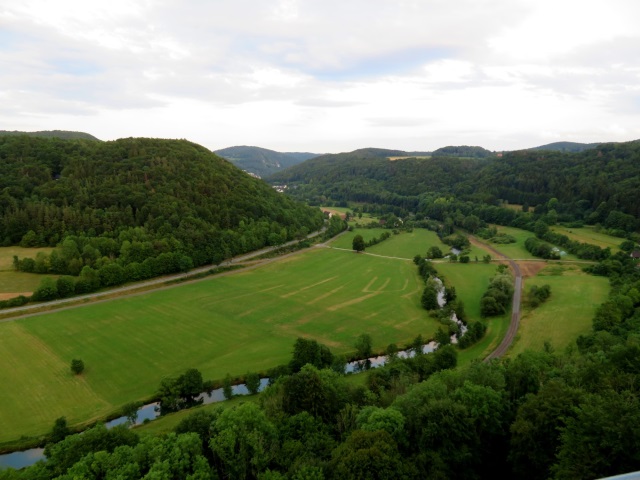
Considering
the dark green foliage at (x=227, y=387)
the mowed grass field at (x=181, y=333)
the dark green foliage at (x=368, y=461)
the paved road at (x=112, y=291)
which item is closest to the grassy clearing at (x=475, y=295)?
the mowed grass field at (x=181, y=333)

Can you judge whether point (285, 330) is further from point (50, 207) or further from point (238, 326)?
point (50, 207)

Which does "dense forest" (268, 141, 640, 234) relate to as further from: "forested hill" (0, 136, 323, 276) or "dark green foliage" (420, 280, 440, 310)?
"forested hill" (0, 136, 323, 276)

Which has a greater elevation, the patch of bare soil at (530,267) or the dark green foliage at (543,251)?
the dark green foliage at (543,251)

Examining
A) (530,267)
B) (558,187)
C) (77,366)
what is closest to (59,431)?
(77,366)

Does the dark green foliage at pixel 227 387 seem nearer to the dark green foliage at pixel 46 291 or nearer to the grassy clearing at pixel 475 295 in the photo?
the grassy clearing at pixel 475 295

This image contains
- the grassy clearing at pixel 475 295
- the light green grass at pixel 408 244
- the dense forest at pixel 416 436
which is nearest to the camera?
the dense forest at pixel 416 436

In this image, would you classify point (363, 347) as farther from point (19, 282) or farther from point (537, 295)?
point (19, 282)

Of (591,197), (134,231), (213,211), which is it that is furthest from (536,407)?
(591,197)
